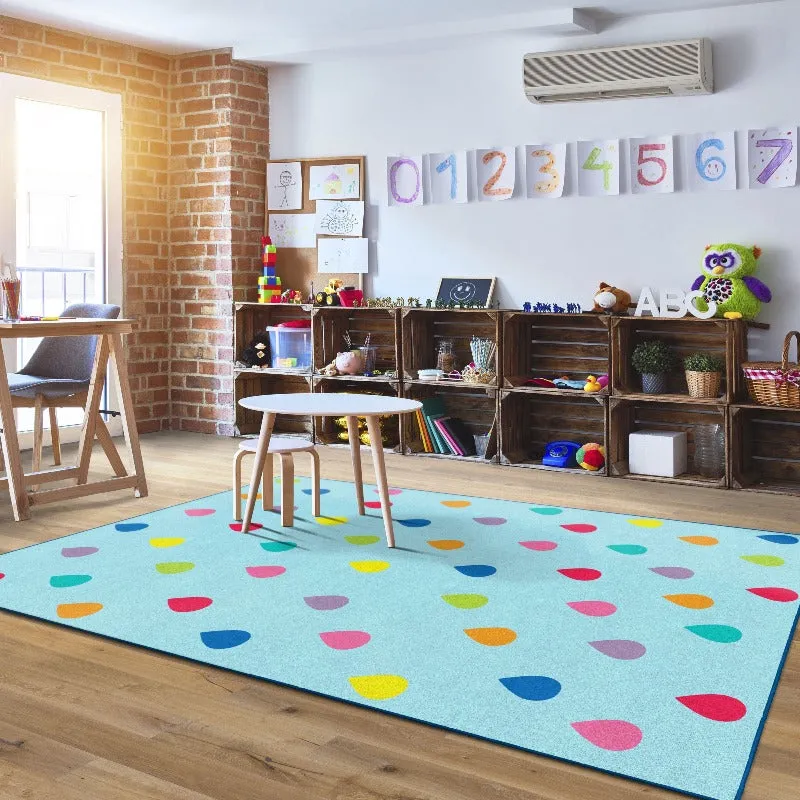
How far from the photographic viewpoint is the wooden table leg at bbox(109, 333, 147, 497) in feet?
14.4

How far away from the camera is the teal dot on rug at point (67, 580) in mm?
3207

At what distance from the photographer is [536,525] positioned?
3986 mm

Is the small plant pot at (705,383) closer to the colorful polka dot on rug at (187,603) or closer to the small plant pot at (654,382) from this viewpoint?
→ the small plant pot at (654,382)

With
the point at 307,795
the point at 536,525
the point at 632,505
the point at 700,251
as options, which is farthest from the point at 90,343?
the point at 307,795

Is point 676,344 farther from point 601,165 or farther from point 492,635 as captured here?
point 492,635

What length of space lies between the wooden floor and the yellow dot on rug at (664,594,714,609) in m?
0.41

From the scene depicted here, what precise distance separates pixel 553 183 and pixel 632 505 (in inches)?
71.7

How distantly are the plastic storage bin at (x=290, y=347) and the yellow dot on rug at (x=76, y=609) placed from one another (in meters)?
2.99

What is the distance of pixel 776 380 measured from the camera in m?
4.47

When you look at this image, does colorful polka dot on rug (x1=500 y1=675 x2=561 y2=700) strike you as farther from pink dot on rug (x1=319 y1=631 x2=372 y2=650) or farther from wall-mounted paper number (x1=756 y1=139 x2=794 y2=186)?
wall-mounted paper number (x1=756 y1=139 x2=794 y2=186)

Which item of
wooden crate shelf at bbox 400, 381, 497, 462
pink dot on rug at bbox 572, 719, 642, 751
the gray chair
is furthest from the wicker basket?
the gray chair

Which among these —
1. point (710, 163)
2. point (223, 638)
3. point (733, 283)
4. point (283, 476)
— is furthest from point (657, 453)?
point (223, 638)

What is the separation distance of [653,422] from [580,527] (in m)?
1.40

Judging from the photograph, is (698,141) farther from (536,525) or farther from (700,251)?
(536,525)
